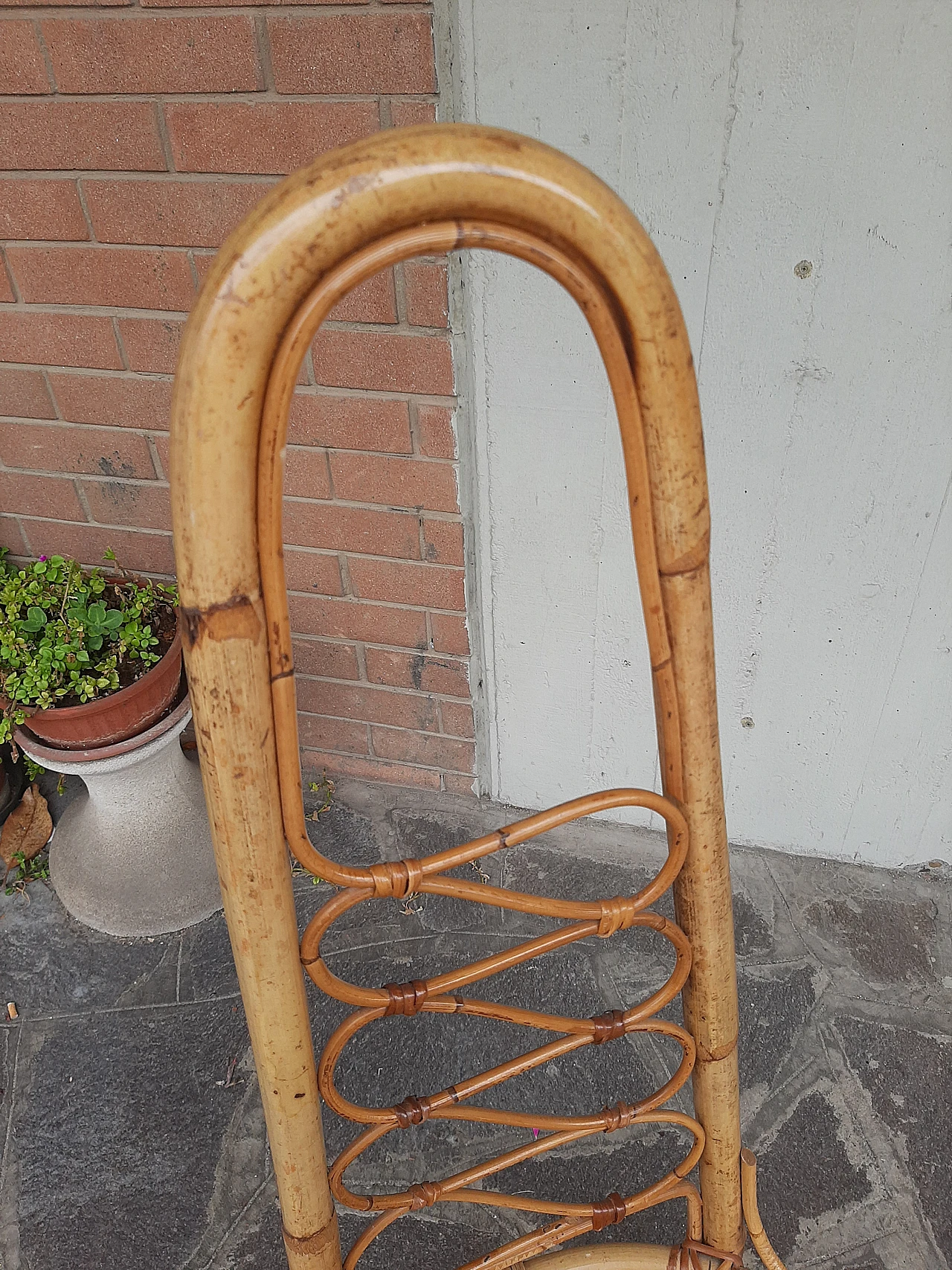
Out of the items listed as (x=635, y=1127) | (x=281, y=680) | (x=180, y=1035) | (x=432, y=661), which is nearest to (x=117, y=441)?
(x=432, y=661)

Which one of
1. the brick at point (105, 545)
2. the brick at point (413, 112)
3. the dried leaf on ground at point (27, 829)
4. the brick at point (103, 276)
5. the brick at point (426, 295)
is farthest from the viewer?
the dried leaf on ground at point (27, 829)

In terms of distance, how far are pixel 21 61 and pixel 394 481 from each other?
0.84 meters

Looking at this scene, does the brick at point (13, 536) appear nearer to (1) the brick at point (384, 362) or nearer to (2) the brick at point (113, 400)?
(2) the brick at point (113, 400)

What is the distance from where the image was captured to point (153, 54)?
4.48 feet

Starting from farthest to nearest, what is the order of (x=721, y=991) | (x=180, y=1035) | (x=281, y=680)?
(x=180, y=1035) < (x=721, y=991) < (x=281, y=680)

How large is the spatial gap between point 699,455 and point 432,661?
1275 millimetres

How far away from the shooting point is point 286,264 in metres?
0.48

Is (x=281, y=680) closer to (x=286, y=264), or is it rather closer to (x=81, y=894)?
(x=286, y=264)

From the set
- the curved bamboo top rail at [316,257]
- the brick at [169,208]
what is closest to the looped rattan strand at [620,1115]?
the curved bamboo top rail at [316,257]

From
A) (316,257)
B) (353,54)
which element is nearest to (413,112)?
(353,54)

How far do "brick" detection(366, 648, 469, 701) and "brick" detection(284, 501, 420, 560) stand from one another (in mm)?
232

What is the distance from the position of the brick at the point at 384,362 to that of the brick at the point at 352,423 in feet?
0.11

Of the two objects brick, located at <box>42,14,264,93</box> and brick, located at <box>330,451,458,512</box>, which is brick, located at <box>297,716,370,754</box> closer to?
brick, located at <box>330,451,458,512</box>

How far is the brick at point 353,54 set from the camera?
126 cm
